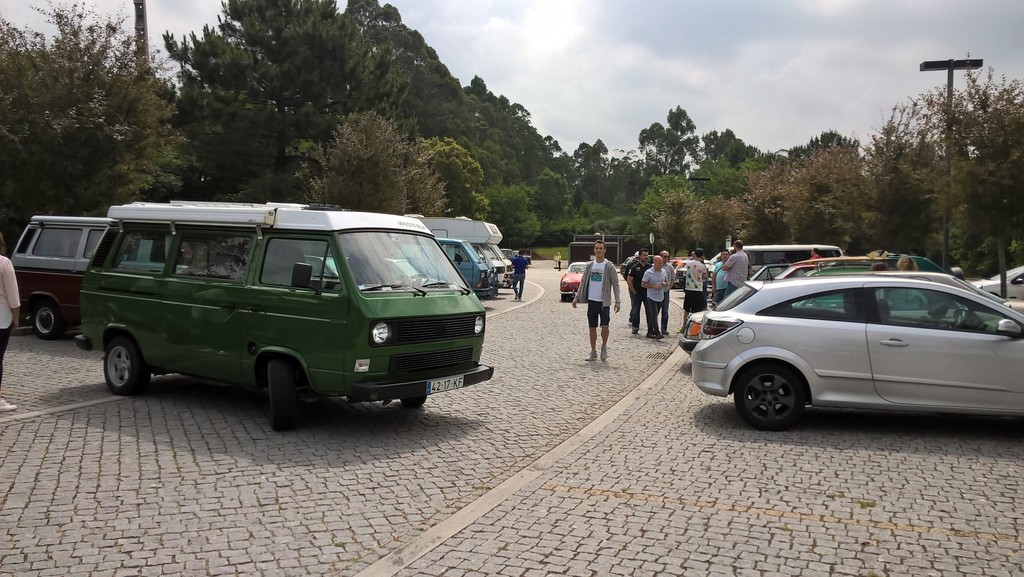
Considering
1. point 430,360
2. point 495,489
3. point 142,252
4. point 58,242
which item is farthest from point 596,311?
point 58,242

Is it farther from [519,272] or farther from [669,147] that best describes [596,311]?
[669,147]

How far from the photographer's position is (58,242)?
47.5 ft

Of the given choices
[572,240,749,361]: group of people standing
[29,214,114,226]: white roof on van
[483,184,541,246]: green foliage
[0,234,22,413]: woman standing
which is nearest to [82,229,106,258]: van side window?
[29,214,114,226]: white roof on van

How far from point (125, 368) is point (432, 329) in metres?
4.07

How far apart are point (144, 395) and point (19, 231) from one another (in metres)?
17.2

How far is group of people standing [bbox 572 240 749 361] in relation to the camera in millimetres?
13148

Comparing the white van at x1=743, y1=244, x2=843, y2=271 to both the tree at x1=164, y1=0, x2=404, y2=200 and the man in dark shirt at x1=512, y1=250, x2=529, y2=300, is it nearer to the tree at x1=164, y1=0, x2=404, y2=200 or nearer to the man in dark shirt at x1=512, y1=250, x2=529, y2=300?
the man in dark shirt at x1=512, y1=250, x2=529, y2=300

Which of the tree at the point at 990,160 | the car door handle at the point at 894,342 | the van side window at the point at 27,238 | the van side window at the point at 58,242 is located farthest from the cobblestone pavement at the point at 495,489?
the tree at the point at 990,160

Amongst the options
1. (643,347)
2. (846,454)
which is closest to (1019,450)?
(846,454)

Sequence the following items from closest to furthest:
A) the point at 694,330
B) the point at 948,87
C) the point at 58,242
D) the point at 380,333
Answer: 1. the point at 380,333
2. the point at 694,330
3. the point at 58,242
4. the point at 948,87

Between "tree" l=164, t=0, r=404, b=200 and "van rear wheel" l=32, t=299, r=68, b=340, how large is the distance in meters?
23.0

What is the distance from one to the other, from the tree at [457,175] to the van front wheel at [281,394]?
222 feet

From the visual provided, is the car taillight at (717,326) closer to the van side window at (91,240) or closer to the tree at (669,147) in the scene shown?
the van side window at (91,240)

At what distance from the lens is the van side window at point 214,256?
332 inches
